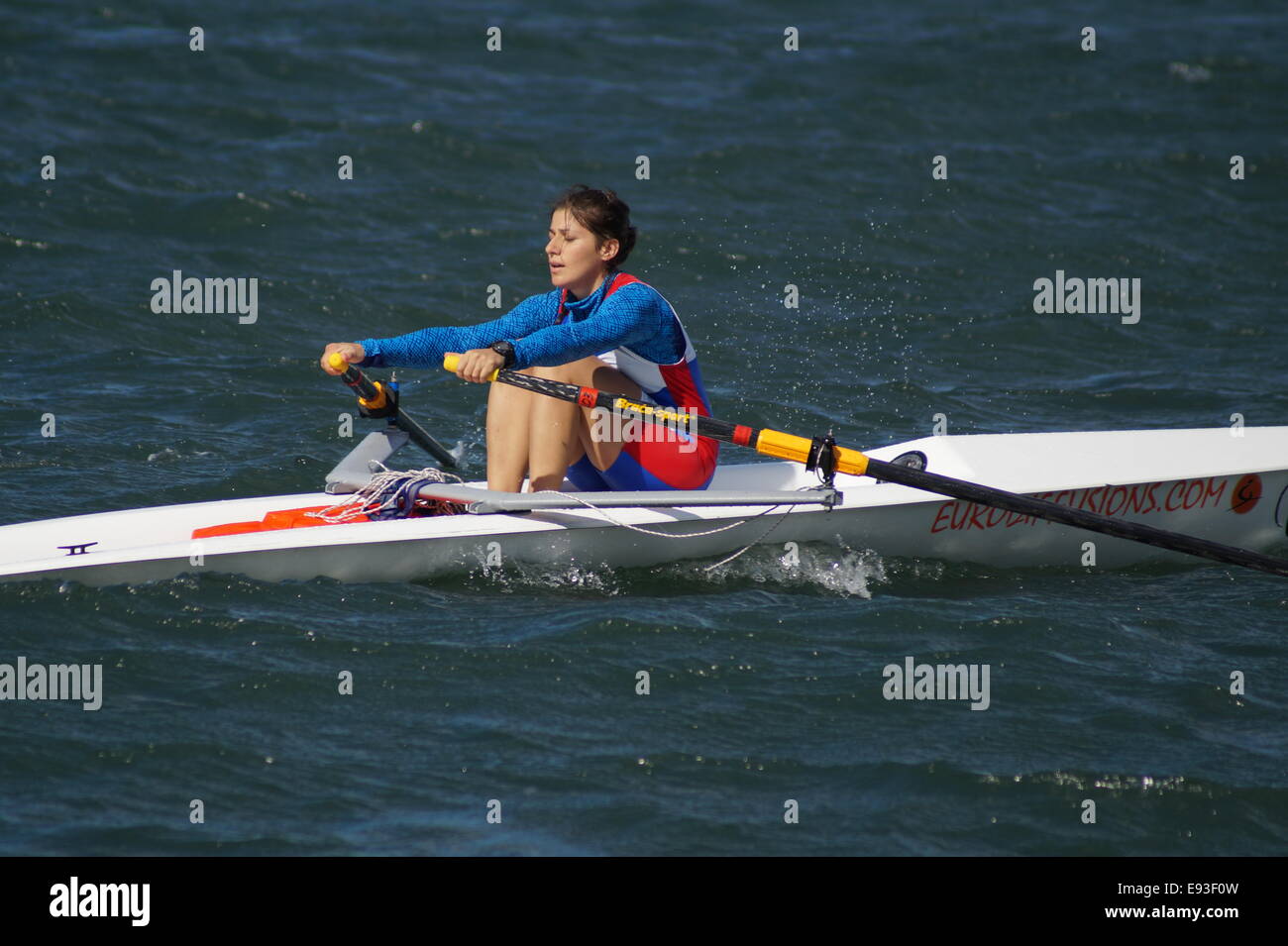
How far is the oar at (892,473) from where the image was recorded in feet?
16.3

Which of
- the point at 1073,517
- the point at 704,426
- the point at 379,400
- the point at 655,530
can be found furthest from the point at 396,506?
the point at 1073,517

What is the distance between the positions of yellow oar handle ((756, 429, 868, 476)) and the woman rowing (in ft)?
1.27

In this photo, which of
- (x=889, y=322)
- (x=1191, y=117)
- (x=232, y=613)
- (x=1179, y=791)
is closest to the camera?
(x=1179, y=791)

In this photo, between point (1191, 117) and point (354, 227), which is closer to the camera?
point (354, 227)

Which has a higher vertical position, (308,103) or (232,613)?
(308,103)

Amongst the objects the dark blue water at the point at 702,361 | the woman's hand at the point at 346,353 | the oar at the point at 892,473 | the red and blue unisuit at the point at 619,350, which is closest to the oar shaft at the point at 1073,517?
the oar at the point at 892,473

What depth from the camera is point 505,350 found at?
477cm

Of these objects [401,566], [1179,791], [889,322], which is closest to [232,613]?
[401,566]

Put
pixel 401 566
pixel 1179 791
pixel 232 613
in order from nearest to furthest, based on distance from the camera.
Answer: pixel 1179 791, pixel 232 613, pixel 401 566

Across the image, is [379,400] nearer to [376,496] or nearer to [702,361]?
[376,496]

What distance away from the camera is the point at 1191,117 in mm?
12297

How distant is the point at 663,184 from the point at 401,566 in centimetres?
613

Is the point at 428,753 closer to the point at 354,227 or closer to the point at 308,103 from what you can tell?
the point at 354,227

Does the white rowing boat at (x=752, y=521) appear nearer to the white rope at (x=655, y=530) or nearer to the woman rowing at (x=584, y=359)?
the white rope at (x=655, y=530)
